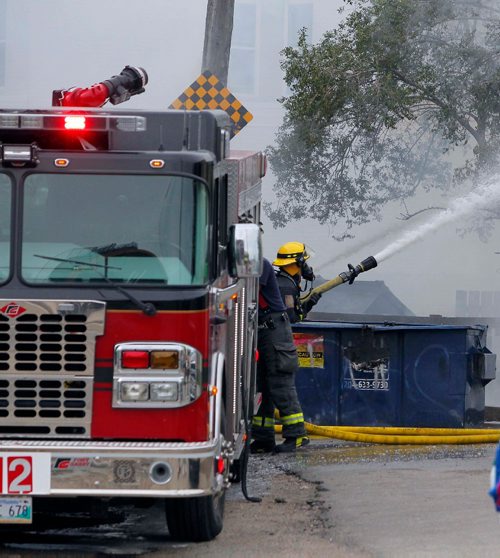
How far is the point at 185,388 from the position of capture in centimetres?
605

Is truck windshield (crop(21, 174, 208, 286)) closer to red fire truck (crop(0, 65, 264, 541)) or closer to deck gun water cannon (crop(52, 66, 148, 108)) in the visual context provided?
red fire truck (crop(0, 65, 264, 541))

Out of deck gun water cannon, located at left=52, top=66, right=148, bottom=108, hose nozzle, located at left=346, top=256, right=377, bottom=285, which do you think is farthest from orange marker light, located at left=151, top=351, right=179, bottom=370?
hose nozzle, located at left=346, top=256, right=377, bottom=285

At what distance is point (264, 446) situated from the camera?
10.4m

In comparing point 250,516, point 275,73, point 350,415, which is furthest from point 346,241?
point 250,516

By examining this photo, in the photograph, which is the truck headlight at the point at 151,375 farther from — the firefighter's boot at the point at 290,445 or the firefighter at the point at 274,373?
the firefighter's boot at the point at 290,445

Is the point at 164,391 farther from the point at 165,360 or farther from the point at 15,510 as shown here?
the point at 15,510

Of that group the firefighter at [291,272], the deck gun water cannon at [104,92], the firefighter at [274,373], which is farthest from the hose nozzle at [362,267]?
Result: the deck gun water cannon at [104,92]

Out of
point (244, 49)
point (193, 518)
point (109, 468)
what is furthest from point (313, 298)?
point (244, 49)

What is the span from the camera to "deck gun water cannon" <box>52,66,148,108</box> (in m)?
8.09

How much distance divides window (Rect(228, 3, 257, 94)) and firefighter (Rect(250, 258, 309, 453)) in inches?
793

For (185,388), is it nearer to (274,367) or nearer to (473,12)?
Answer: (274,367)

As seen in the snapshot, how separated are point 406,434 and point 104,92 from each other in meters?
4.33

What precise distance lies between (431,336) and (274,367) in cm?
196

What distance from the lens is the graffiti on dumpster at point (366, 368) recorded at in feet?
38.1
